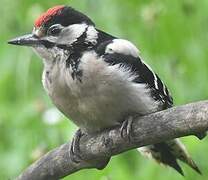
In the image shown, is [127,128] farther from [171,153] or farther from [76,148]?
[171,153]

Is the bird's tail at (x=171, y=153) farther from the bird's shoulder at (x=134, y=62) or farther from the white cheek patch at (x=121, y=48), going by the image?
the white cheek patch at (x=121, y=48)

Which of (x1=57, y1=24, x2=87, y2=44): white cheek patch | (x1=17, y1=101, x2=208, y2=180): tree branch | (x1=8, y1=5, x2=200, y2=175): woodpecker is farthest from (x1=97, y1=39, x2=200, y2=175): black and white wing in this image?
(x1=17, y1=101, x2=208, y2=180): tree branch

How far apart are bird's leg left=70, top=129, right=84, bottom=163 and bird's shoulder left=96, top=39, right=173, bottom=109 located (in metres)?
0.37

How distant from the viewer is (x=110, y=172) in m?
4.55

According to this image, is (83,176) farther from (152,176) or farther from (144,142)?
(144,142)

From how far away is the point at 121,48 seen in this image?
14.0 ft

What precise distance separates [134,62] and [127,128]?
455 millimetres

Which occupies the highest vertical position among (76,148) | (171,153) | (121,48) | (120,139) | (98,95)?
(121,48)

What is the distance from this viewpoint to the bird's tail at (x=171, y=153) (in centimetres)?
449

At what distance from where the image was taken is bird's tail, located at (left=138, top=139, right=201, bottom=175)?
14.7 ft

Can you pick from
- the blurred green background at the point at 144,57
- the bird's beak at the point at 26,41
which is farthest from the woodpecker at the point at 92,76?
the blurred green background at the point at 144,57

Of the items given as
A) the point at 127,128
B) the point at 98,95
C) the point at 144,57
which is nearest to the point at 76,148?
the point at 98,95

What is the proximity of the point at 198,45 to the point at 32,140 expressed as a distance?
3.11ft

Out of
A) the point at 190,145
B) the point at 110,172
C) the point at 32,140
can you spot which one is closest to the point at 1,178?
the point at 32,140
